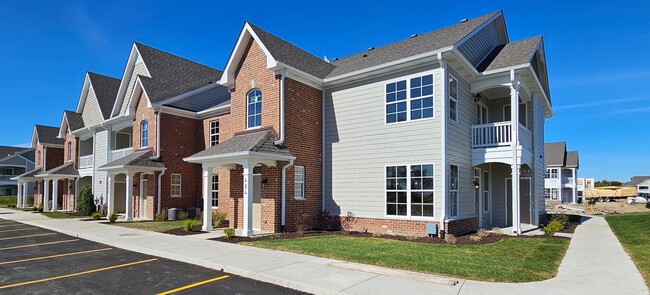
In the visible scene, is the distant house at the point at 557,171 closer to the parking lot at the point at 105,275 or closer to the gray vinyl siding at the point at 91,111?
the gray vinyl siding at the point at 91,111

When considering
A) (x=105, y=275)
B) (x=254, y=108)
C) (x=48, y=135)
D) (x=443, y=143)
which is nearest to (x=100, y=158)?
(x=48, y=135)

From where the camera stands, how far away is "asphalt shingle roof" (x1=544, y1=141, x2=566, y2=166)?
167 ft

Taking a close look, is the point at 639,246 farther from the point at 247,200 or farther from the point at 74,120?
the point at 74,120

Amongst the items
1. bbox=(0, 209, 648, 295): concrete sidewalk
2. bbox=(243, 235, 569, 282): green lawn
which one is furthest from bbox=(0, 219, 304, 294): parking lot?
bbox=(243, 235, 569, 282): green lawn

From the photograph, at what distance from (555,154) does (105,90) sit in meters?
51.9

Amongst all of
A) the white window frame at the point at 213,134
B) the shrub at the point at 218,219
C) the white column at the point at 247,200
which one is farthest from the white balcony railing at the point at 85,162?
the white column at the point at 247,200

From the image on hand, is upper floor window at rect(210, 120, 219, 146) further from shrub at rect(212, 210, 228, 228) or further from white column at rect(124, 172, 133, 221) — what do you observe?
shrub at rect(212, 210, 228, 228)

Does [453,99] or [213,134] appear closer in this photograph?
[453,99]

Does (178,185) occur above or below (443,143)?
below

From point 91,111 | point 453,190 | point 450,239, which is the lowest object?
point 450,239

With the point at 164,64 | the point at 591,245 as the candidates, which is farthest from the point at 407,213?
the point at 164,64

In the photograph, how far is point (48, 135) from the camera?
3750 cm

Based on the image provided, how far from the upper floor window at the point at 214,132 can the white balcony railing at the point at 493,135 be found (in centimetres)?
1348

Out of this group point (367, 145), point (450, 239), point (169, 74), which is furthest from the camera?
point (169, 74)
